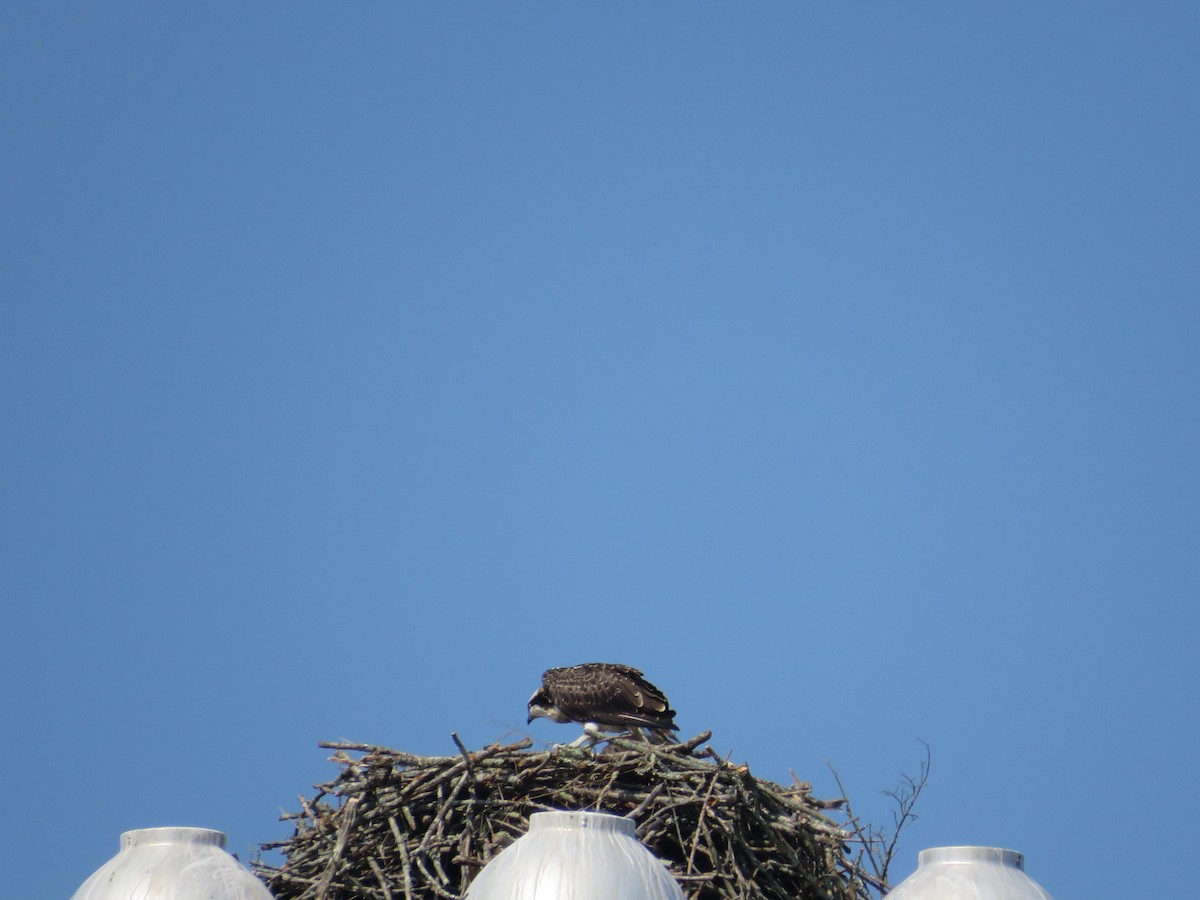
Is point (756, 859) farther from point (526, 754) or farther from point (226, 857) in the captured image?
point (226, 857)

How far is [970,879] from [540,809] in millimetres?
4415

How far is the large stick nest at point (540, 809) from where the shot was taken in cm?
1155

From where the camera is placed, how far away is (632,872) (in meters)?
7.30

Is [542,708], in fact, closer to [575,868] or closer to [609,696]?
[609,696]

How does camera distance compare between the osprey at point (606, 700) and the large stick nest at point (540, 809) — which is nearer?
the large stick nest at point (540, 809)

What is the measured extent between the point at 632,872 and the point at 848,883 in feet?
17.3

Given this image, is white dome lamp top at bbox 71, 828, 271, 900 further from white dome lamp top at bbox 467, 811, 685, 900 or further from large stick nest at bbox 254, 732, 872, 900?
large stick nest at bbox 254, 732, 872, 900

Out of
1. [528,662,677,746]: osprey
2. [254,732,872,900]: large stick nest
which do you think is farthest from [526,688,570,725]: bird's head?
[254,732,872,900]: large stick nest

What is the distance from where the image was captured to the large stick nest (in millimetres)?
11547

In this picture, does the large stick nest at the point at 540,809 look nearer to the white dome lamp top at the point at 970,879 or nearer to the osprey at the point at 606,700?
the osprey at the point at 606,700

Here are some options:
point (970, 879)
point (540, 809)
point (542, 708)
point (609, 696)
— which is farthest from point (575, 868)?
point (542, 708)

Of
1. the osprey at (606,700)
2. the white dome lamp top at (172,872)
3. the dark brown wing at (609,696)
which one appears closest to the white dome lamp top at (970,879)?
the white dome lamp top at (172,872)

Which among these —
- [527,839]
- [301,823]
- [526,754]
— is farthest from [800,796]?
[527,839]

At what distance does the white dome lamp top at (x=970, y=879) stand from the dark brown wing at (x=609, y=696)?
636 cm
